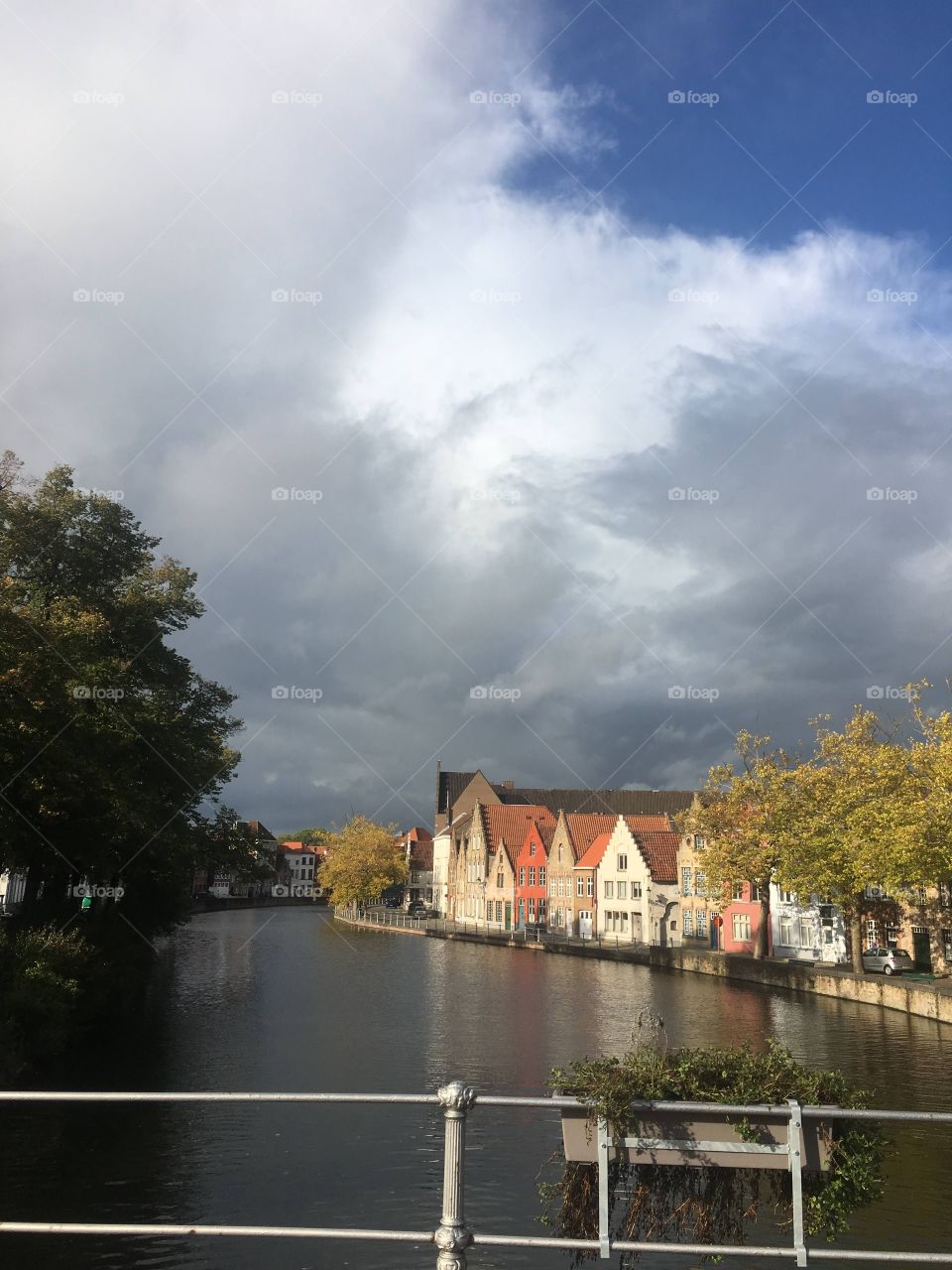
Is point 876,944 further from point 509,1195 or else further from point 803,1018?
point 509,1195

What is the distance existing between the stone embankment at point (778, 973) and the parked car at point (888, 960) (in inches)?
118

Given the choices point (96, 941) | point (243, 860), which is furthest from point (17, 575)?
point (243, 860)

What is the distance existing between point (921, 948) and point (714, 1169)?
53916mm

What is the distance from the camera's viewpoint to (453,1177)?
5.61 meters

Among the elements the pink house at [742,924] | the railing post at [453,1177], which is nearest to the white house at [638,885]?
the pink house at [742,924]

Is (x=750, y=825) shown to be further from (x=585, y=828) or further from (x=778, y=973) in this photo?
(x=585, y=828)

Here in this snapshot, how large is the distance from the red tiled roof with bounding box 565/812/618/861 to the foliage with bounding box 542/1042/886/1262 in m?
82.2

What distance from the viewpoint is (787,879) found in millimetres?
49688

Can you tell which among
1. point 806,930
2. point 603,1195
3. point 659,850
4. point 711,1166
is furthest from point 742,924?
point 603,1195

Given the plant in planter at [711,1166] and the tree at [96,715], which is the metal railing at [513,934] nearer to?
the tree at [96,715]

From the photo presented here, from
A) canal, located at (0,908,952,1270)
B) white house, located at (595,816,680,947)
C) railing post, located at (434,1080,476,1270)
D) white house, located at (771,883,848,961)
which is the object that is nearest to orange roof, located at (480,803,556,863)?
white house, located at (595,816,680,947)

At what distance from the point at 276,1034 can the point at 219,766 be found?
1463 cm

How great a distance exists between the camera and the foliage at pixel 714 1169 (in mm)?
7012

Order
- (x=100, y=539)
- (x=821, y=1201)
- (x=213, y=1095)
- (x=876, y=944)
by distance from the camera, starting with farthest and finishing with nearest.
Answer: (x=876, y=944), (x=100, y=539), (x=821, y=1201), (x=213, y=1095)
